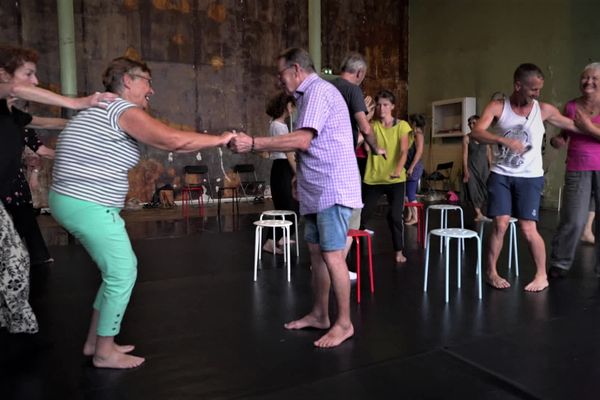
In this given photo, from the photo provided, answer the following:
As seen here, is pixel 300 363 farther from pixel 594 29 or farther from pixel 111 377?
pixel 594 29

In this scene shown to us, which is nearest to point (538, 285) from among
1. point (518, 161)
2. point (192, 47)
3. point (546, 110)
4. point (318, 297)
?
point (518, 161)

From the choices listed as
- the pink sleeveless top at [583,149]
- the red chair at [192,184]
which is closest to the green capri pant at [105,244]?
the pink sleeveless top at [583,149]

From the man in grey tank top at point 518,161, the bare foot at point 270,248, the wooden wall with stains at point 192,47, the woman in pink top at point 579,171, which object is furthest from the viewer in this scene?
the wooden wall with stains at point 192,47

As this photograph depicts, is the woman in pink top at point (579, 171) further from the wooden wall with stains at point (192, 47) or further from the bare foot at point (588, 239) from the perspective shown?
the wooden wall with stains at point (192, 47)

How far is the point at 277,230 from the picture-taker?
5488 mm

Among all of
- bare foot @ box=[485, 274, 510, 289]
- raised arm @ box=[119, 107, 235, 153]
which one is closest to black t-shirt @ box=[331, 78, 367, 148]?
bare foot @ box=[485, 274, 510, 289]

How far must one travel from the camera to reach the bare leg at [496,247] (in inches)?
145

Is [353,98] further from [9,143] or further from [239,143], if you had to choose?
[9,143]

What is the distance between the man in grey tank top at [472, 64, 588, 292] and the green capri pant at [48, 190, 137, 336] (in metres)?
2.43

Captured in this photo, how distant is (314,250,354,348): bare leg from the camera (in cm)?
264

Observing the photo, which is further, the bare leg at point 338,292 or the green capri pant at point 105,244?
the bare leg at point 338,292

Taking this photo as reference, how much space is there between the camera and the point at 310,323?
2.92 meters

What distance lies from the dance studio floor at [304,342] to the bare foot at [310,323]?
0.22ft

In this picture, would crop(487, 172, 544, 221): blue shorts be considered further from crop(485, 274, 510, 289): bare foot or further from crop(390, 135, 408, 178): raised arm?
crop(390, 135, 408, 178): raised arm
